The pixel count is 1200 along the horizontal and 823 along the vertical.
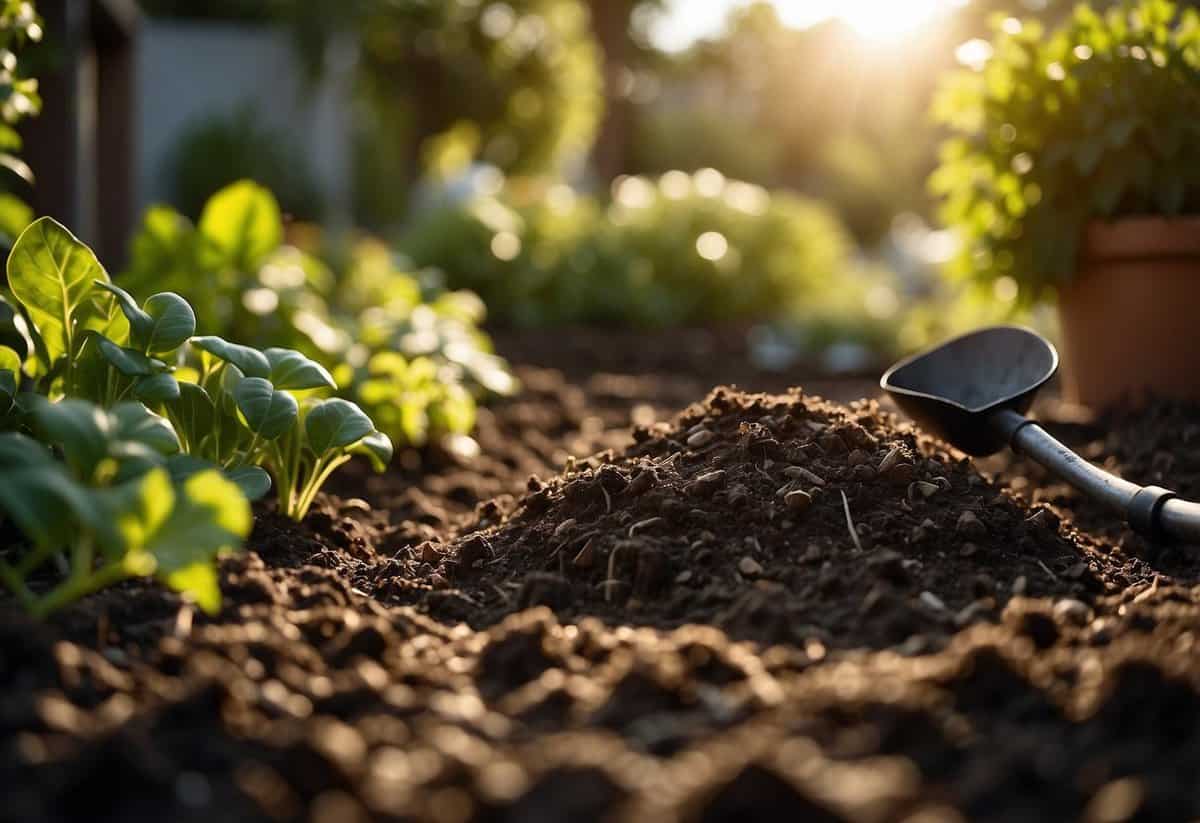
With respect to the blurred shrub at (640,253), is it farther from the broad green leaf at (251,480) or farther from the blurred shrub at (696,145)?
the blurred shrub at (696,145)

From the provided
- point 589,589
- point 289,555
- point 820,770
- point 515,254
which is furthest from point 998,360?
point 515,254

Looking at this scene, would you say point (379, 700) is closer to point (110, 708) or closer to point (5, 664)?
point (110, 708)

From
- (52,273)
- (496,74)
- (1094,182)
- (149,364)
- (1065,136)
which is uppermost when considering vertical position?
(496,74)

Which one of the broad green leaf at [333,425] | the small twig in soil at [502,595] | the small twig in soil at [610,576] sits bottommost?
the small twig in soil at [502,595]

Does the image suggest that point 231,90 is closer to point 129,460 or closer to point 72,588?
point 129,460

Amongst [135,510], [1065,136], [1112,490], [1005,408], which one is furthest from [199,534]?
[1065,136]

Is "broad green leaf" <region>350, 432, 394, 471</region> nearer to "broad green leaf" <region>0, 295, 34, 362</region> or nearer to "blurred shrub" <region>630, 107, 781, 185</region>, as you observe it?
"broad green leaf" <region>0, 295, 34, 362</region>

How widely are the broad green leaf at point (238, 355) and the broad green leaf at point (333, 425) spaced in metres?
0.12

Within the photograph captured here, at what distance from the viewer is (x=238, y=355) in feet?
6.32

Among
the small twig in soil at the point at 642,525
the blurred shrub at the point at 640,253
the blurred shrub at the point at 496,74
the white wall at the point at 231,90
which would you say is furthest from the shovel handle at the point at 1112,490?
the blurred shrub at the point at 496,74

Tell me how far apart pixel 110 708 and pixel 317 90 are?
13.2 metres

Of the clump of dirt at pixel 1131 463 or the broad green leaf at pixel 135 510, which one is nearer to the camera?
the broad green leaf at pixel 135 510

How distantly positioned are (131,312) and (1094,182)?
8.62 ft

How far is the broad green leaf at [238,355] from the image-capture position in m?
1.90
